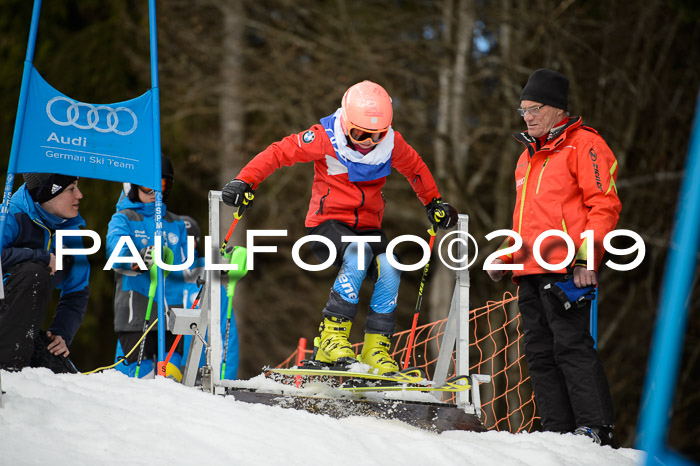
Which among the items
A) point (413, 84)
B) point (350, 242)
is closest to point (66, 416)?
point (350, 242)

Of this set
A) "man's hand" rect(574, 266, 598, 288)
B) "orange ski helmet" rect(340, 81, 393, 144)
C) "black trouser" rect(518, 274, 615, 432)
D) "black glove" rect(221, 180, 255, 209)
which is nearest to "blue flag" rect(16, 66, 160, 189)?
"black glove" rect(221, 180, 255, 209)

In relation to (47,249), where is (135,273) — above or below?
below

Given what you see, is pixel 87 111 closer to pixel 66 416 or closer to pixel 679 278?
pixel 66 416

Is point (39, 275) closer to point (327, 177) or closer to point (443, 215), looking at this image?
point (327, 177)

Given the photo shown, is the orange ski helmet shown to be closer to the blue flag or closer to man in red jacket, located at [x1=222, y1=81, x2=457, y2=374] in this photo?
man in red jacket, located at [x1=222, y1=81, x2=457, y2=374]

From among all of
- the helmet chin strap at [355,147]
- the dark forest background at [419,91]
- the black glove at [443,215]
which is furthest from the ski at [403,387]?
the dark forest background at [419,91]

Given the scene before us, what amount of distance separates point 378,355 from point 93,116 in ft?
7.00

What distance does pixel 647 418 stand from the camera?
187 cm

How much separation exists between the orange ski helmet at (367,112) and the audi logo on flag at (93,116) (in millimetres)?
1327

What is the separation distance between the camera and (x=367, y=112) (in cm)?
426

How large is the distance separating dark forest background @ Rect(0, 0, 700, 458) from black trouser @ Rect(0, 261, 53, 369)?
7173 millimetres

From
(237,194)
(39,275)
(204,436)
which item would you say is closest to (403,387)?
(204,436)

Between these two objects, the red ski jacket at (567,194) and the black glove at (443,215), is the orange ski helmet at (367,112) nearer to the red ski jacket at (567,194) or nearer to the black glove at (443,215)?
the black glove at (443,215)

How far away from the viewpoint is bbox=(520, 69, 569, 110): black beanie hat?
13.5ft
